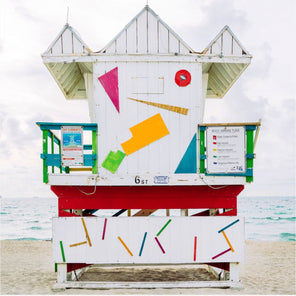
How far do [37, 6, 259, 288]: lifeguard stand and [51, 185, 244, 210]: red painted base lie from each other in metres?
0.02

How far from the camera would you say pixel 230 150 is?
819 centimetres

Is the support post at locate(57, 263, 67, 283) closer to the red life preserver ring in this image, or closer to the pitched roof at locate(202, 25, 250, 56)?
the red life preserver ring

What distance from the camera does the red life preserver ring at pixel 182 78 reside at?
8.52 metres

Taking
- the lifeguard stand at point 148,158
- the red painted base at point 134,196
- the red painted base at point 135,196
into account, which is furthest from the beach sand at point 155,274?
the red painted base at point 135,196

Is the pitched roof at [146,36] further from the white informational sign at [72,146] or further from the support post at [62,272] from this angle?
the support post at [62,272]

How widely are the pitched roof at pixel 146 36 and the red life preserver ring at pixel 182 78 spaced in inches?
17.8

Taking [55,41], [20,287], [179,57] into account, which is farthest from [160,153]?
[20,287]

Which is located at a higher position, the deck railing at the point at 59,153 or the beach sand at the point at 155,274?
the deck railing at the point at 59,153

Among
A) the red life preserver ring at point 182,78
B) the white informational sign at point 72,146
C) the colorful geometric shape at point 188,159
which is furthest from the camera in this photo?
the red life preserver ring at point 182,78

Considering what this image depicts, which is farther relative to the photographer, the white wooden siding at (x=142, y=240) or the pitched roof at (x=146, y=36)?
the pitched roof at (x=146, y=36)

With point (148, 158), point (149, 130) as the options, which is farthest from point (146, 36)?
point (148, 158)

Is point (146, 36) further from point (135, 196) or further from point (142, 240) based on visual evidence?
point (142, 240)

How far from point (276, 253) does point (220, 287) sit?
949 centimetres

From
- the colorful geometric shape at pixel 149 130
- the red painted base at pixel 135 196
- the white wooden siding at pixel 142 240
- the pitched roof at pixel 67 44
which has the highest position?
the pitched roof at pixel 67 44
